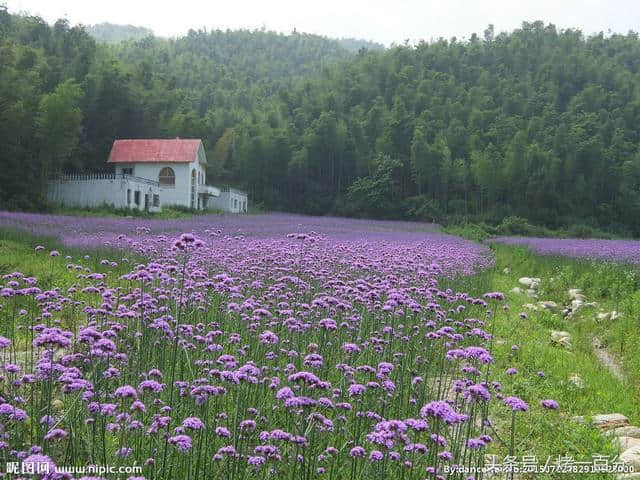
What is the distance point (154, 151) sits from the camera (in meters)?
42.8

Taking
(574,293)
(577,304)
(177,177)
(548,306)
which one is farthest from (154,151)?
(577,304)

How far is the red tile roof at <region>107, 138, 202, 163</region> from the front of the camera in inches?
1656

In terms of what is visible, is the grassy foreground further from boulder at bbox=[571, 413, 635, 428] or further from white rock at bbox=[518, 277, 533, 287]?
white rock at bbox=[518, 277, 533, 287]

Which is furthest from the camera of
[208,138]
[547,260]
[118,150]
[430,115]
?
[430,115]

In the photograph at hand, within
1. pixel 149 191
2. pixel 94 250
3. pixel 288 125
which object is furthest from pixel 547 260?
pixel 288 125

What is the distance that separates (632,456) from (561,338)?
4.58m

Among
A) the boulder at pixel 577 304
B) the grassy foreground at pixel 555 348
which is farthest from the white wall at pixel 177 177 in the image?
the boulder at pixel 577 304

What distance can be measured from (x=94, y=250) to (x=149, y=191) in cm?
2728

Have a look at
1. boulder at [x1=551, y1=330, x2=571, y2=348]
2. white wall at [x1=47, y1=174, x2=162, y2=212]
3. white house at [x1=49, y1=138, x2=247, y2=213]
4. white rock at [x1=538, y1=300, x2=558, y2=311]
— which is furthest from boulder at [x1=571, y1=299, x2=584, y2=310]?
white house at [x1=49, y1=138, x2=247, y2=213]

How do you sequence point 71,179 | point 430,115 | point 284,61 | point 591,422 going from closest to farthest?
point 591,422 → point 71,179 → point 430,115 → point 284,61

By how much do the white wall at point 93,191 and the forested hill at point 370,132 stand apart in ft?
5.84

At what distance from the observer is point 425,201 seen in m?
52.9

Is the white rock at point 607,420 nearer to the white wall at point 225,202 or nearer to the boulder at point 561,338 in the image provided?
the boulder at point 561,338

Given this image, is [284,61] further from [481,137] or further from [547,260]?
[547,260]
